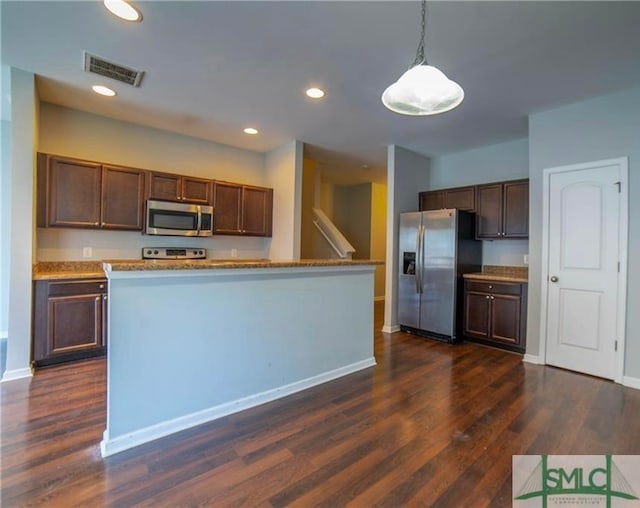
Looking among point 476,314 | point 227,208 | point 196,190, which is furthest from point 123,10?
point 476,314

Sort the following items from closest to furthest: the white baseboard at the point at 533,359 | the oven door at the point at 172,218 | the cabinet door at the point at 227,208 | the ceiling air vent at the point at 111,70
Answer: the ceiling air vent at the point at 111,70 < the white baseboard at the point at 533,359 < the oven door at the point at 172,218 < the cabinet door at the point at 227,208

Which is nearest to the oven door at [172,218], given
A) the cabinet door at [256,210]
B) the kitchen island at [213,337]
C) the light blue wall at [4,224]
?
the cabinet door at [256,210]

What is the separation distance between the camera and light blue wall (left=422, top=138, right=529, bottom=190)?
442 cm

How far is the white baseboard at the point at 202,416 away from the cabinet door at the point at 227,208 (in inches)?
102

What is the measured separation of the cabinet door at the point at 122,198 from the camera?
12.1 ft

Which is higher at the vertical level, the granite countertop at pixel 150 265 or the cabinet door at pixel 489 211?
the cabinet door at pixel 489 211

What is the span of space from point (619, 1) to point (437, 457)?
9.66 feet

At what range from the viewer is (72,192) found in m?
3.47

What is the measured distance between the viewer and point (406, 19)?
2.10 meters

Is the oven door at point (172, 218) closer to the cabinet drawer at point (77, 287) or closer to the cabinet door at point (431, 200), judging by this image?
the cabinet drawer at point (77, 287)

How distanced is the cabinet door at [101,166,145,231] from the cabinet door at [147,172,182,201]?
99mm

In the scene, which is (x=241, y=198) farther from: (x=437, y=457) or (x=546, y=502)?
(x=546, y=502)

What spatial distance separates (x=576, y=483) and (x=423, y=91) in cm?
227

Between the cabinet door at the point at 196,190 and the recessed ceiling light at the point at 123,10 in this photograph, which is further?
the cabinet door at the point at 196,190
